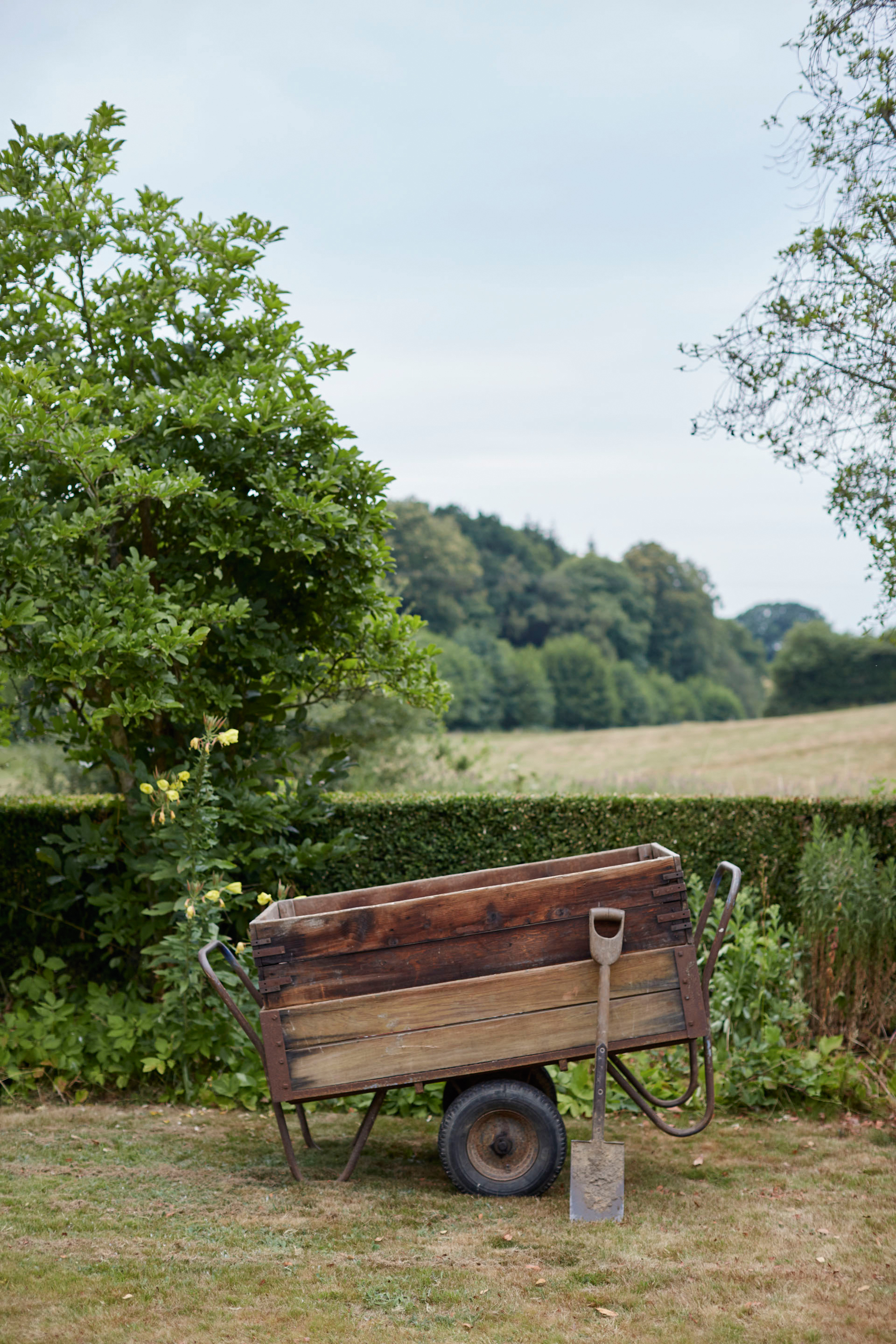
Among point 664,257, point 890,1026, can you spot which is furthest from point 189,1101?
point 664,257

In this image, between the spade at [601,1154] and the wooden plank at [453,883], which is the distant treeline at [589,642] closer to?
the wooden plank at [453,883]

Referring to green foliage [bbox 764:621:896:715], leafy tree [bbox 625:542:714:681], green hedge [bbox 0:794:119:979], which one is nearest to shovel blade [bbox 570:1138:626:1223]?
green hedge [bbox 0:794:119:979]

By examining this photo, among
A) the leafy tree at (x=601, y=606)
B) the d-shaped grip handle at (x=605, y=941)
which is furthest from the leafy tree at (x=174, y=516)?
the leafy tree at (x=601, y=606)

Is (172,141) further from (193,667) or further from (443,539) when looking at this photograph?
(443,539)

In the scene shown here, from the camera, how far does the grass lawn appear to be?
2740 millimetres

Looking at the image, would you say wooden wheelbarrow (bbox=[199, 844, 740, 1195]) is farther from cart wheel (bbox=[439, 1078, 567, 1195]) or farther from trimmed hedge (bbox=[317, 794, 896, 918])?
trimmed hedge (bbox=[317, 794, 896, 918])

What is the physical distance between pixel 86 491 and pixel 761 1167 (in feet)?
14.1

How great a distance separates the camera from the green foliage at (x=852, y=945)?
5.38 m

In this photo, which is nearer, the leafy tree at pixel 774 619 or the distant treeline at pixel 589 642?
the distant treeline at pixel 589 642

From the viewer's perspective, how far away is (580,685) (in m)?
43.9

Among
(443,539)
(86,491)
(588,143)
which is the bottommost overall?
(86,491)

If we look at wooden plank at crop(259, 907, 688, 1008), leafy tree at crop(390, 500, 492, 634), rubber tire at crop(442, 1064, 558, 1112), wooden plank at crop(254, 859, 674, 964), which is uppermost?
leafy tree at crop(390, 500, 492, 634)

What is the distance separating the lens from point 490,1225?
11.2 feet

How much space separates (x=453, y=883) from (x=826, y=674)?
43735 millimetres
